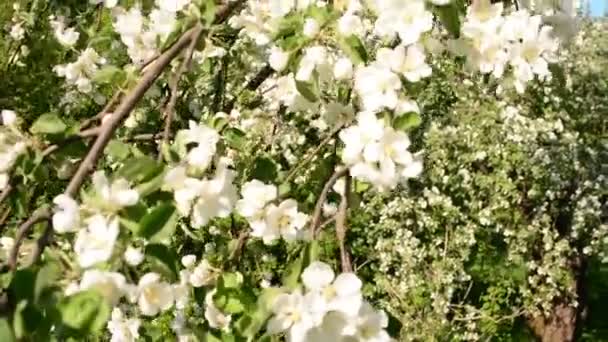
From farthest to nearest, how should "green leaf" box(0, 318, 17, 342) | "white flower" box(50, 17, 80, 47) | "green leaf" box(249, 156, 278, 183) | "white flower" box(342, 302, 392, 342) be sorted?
"white flower" box(50, 17, 80, 47) < "green leaf" box(249, 156, 278, 183) < "white flower" box(342, 302, 392, 342) < "green leaf" box(0, 318, 17, 342)

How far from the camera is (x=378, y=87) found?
1292 millimetres

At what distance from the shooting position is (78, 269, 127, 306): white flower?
3.76 ft

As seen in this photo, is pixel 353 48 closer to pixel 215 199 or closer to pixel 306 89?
pixel 306 89

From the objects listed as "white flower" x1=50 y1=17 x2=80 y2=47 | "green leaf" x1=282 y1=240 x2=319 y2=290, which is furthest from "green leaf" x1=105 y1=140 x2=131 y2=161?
"white flower" x1=50 y1=17 x2=80 y2=47

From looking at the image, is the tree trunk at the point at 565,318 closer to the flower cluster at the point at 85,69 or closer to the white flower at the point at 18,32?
the white flower at the point at 18,32

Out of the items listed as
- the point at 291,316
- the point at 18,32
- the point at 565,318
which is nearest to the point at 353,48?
the point at 291,316

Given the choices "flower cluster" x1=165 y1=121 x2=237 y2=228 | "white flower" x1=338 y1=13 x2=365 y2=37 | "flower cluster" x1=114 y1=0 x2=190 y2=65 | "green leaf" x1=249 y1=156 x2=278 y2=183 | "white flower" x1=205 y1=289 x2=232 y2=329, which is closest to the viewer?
"flower cluster" x1=165 y1=121 x2=237 y2=228

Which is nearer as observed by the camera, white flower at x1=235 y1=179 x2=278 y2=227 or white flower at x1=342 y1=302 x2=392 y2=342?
white flower at x1=342 y1=302 x2=392 y2=342

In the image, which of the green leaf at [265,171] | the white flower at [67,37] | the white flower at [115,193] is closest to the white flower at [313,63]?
the green leaf at [265,171]

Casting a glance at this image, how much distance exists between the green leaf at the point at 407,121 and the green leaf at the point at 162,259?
31cm

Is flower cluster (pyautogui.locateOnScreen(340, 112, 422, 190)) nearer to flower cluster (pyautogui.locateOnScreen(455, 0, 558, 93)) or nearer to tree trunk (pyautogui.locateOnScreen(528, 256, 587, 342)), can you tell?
flower cluster (pyautogui.locateOnScreen(455, 0, 558, 93))

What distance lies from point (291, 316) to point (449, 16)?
0.44 metres

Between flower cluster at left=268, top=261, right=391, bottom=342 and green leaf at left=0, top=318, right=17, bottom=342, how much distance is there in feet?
0.92

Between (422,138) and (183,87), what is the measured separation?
415 cm
